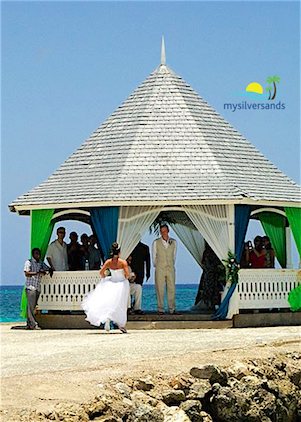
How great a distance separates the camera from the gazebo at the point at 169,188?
65.2 feet

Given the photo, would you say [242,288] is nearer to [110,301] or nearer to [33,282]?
[110,301]

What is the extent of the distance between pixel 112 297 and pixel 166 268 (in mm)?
2354

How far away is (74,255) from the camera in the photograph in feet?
70.3

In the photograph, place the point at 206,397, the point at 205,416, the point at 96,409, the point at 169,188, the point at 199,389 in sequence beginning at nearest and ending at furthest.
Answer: the point at 96,409, the point at 205,416, the point at 199,389, the point at 206,397, the point at 169,188

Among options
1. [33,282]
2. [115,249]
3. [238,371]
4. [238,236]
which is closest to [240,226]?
[238,236]

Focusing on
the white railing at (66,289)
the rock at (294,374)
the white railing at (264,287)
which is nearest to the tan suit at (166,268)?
the white railing at (66,289)

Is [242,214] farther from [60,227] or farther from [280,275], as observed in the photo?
[60,227]

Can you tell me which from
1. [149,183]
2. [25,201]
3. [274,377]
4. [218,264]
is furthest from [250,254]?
[274,377]

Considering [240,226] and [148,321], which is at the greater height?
[240,226]

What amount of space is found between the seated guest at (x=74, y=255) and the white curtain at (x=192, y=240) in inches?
116

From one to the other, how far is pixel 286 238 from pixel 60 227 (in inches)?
209

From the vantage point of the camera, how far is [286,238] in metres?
22.5

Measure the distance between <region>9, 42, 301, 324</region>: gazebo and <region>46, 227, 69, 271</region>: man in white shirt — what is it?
24cm

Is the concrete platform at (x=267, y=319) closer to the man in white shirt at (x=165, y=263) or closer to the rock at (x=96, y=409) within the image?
the man in white shirt at (x=165, y=263)
